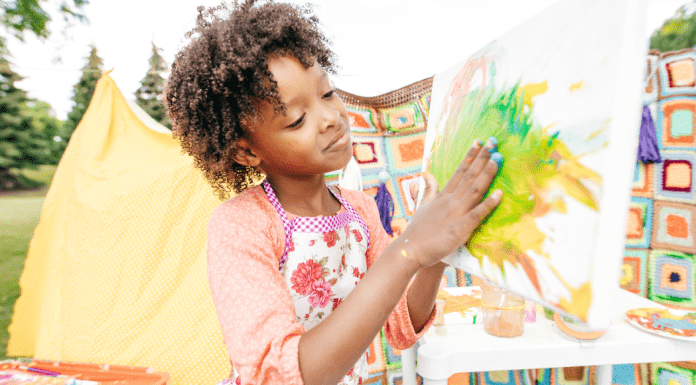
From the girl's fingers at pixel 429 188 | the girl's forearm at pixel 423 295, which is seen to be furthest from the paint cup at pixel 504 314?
the girl's fingers at pixel 429 188

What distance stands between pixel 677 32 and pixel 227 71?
800 cm

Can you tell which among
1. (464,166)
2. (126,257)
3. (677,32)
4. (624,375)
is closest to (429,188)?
(464,166)

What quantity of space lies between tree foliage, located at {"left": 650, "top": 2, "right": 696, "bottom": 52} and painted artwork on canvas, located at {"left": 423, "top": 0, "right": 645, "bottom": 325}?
6.65 meters

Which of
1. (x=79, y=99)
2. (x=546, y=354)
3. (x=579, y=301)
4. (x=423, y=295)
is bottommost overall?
(x=546, y=354)

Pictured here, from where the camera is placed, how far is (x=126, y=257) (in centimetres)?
153

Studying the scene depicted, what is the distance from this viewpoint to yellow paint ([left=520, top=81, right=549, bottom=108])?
1.43ft

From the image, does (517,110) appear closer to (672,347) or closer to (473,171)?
(473,171)

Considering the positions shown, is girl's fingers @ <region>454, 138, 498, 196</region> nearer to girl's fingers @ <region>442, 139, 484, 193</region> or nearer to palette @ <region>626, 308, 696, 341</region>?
girl's fingers @ <region>442, 139, 484, 193</region>

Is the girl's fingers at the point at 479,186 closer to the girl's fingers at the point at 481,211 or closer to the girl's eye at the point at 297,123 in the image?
the girl's fingers at the point at 481,211

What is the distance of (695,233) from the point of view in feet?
4.02

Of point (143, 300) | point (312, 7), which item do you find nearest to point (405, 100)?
point (312, 7)

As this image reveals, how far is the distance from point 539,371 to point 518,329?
685mm

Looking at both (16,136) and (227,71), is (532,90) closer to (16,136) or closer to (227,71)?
(227,71)

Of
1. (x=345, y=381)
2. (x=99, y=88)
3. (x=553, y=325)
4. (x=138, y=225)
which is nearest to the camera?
(x=345, y=381)
